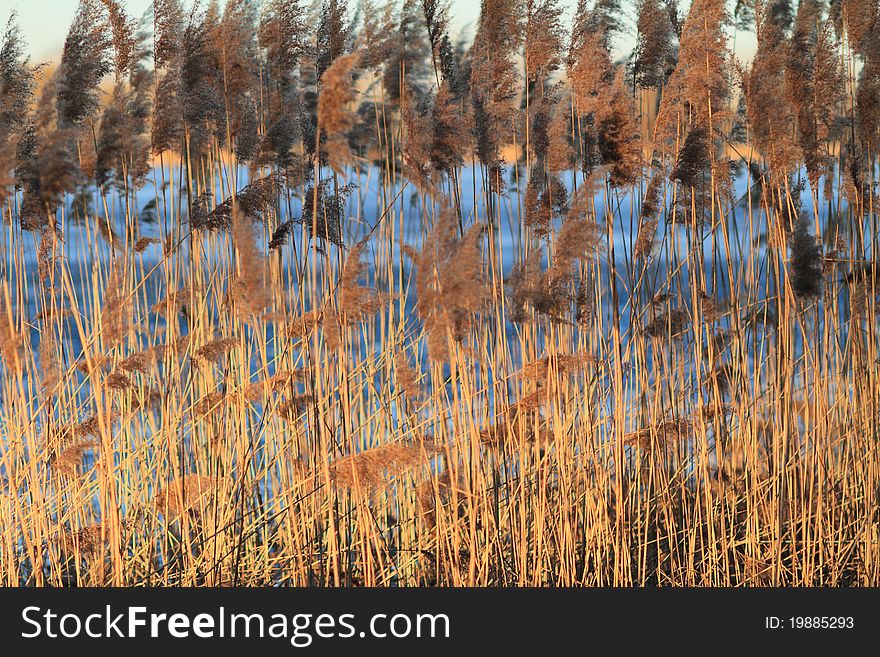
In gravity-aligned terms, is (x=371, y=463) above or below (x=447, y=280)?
below

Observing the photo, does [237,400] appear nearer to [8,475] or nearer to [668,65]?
[8,475]

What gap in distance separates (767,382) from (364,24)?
6.08 ft

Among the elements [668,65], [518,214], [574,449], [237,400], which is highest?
[668,65]

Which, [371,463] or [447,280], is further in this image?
[371,463]

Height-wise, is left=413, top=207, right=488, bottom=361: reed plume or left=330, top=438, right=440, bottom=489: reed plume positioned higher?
left=413, top=207, right=488, bottom=361: reed plume

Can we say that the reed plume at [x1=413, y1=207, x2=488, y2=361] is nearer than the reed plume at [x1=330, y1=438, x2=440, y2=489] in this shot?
Yes

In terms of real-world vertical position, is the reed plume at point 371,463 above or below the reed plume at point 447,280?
below

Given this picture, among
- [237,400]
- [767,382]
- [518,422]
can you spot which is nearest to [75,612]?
[237,400]

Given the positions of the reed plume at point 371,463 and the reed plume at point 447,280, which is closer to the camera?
the reed plume at point 447,280

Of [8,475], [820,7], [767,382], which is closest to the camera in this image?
[8,475]

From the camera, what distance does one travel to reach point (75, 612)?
118 inches

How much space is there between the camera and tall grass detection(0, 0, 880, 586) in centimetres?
305

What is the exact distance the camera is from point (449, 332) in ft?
9.12

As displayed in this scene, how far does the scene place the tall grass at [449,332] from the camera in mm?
3053
